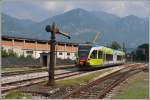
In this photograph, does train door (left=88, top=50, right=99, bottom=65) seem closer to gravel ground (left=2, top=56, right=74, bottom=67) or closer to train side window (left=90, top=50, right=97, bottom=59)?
train side window (left=90, top=50, right=97, bottom=59)

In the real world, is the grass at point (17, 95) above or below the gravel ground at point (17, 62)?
below

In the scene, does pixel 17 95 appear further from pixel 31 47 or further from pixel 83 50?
pixel 31 47

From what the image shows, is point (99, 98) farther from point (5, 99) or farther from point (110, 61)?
point (110, 61)

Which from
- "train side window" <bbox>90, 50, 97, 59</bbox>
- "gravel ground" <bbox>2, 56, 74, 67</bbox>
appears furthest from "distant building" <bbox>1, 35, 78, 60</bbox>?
"train side window" <bbox>90, 50, 97, 59</bbox>

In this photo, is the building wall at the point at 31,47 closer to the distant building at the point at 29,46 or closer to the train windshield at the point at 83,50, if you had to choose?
the distant building at the point at 29,46

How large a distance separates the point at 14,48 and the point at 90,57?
38.1 meters

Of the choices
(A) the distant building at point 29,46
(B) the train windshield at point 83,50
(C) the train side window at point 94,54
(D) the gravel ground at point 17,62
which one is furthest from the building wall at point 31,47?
(C) the train side window at point 94,54

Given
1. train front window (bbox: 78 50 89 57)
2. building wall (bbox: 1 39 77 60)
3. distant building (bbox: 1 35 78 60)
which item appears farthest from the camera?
building wall (bbox: 1 39 77 60)

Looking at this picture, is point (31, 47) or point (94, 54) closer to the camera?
point (94, 54)

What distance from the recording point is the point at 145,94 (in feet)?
51.3

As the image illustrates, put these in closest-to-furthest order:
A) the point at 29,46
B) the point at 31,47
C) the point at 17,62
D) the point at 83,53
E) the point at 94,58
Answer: the point at 83,53 → the point at 94,58 → the point at 17,62 → the point at 29,46 → the point at 31,47

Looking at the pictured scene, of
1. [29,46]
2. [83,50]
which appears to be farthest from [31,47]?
[83,50]

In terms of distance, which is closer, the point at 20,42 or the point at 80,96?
the point at 80,96

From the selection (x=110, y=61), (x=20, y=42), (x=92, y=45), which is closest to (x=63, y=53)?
(x=20, y=42)
